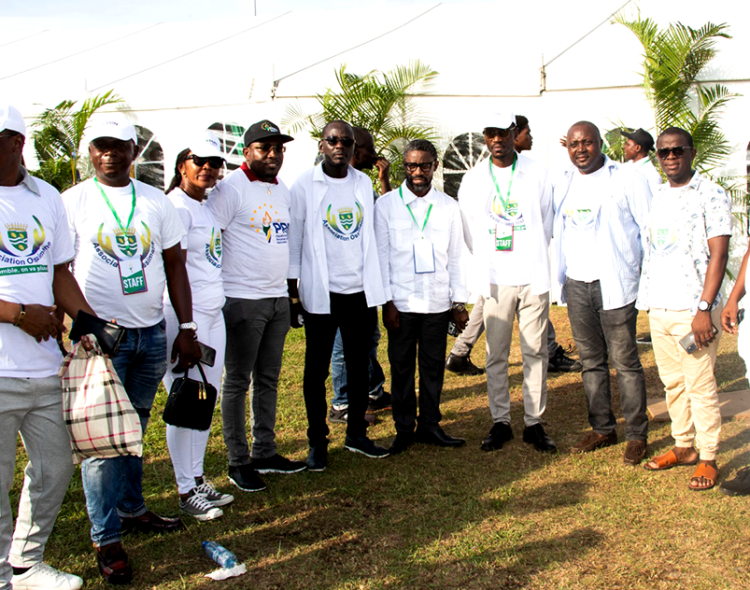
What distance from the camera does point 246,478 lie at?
4609 mm

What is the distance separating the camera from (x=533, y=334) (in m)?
5.26

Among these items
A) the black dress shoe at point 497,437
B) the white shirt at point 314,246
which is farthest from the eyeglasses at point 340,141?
the black dress shoe at point 497,437

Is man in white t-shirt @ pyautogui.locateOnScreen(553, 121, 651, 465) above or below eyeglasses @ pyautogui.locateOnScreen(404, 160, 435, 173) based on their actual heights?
below

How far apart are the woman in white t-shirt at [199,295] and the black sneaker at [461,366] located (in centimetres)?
355

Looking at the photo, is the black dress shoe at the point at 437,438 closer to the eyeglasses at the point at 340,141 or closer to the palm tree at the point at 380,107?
the eyeglasses at the point at 340,141

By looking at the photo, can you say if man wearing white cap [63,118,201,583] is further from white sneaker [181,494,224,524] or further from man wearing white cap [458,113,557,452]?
man wearing white cap [458,113,557,452]

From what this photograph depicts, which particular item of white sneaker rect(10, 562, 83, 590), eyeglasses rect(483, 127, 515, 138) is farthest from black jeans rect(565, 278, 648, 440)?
white sneaker rect(10, 562, 83, 590)

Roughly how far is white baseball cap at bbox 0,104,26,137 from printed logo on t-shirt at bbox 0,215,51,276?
0.37 meters

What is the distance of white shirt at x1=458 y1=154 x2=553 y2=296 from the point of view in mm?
5164

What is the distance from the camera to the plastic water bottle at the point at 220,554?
3562 millimetres

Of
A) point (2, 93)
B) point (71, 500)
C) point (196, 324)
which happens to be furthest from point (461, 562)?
point (2, 93)

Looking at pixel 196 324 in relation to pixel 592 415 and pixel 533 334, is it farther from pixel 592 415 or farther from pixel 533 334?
pixel 592 415

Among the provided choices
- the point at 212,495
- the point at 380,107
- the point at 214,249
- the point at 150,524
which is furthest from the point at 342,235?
the point at 380,107

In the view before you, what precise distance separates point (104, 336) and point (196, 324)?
83 centimetres
